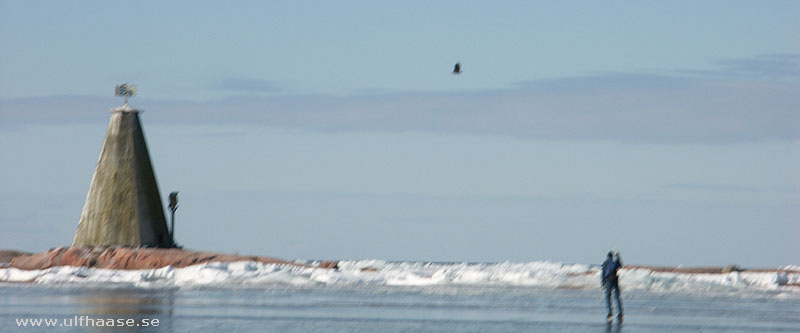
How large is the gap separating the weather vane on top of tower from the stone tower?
419 mm

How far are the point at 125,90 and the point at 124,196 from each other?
4057 millimetres

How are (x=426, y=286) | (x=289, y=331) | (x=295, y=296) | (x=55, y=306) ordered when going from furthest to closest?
(x=426, y=286)
(x=295, y=296)
(x=55, y=306)
(x=289, y=331)

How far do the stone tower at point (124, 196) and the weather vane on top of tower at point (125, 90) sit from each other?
419 mm

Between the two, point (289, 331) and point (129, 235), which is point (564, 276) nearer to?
point (129, 235)

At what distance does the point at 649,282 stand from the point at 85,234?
20.0 m

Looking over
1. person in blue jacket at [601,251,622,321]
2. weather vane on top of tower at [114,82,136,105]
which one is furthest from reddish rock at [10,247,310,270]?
person in blue jacket at [601,251,622,321]

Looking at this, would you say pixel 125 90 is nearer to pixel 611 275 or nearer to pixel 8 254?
pixel 8 254

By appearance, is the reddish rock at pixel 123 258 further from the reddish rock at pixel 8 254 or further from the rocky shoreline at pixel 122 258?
the reddish rock at pixel 8 254

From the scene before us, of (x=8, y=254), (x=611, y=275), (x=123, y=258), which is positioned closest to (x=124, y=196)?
(x=123, y=258)

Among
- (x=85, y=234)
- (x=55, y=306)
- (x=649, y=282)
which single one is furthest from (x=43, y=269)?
(x=649, y=282)

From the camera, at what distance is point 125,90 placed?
45656 millimetres

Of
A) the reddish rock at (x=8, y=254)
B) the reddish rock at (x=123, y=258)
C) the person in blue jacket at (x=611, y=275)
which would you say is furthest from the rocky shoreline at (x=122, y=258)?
the person in blue jacket at (x=611, y=275)

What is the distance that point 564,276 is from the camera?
1689 inches

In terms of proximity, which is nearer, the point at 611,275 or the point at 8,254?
the point at 611,275
